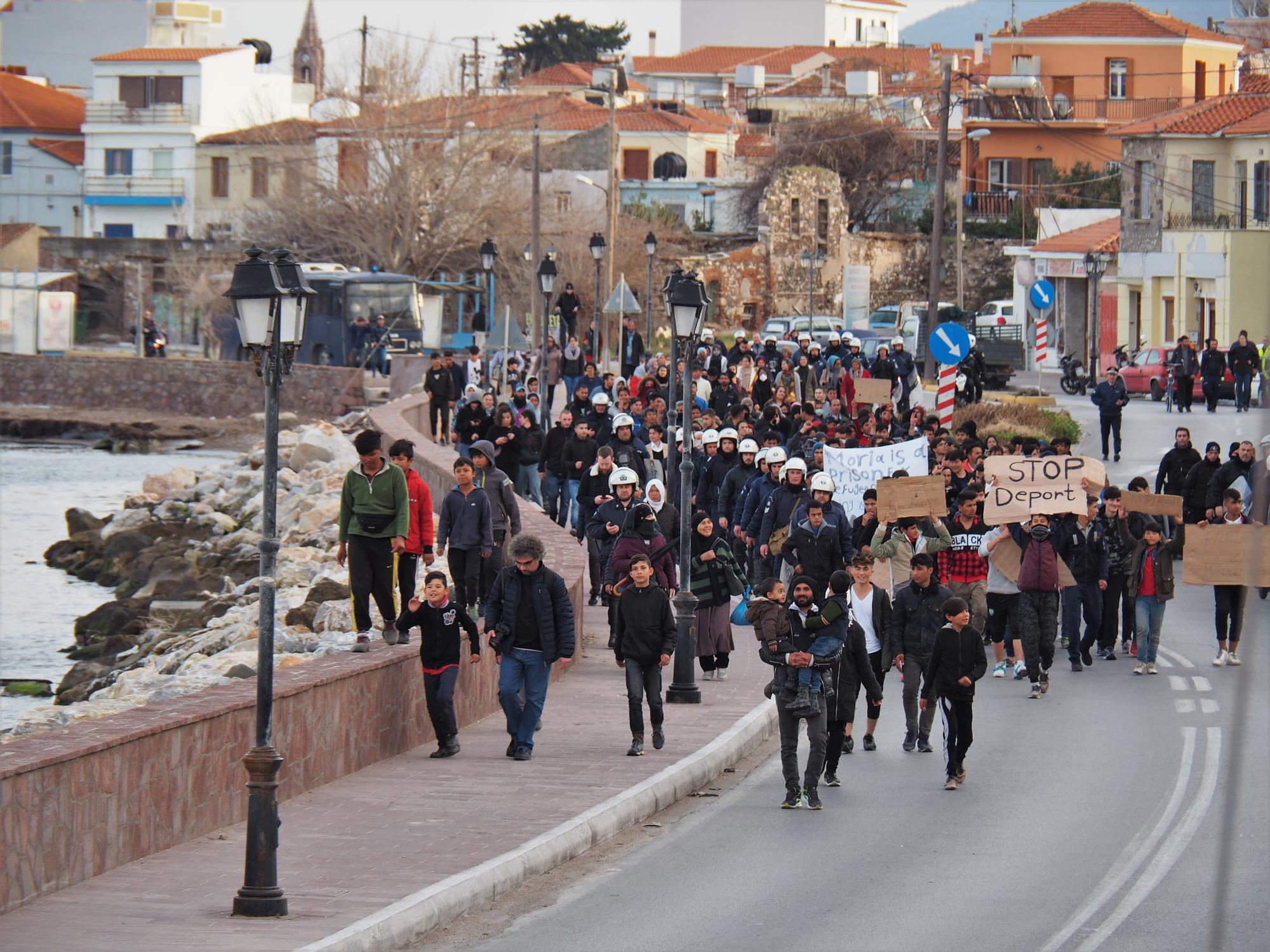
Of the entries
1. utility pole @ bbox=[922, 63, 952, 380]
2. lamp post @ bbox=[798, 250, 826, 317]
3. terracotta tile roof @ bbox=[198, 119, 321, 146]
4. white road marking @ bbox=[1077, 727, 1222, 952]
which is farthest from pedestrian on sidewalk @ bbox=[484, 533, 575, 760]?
terracotta tile roof @ bbox=[198, 119, 321, 146]

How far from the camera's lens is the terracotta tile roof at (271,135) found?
7819cm

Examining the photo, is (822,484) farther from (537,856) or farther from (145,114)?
(145,114)

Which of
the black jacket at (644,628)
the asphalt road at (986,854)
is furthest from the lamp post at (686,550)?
the black jacket at (644,628)

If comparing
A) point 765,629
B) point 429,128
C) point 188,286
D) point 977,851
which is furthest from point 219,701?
point 188,286

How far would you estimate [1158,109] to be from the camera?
7931 cm

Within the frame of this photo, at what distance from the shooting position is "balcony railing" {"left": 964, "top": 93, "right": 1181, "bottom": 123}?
77.4 metres

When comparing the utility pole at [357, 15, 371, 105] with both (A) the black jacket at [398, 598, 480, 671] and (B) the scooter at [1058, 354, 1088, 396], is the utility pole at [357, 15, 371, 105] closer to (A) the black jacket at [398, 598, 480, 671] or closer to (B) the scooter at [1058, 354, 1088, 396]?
(B) the scooter at [1058, 354, 1088, 396]

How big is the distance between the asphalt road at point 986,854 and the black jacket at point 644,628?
121 centimetres

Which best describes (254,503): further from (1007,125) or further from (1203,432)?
(1007,125)

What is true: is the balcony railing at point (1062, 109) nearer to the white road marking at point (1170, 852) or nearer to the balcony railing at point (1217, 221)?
the balcony railing at point (1217, 221)

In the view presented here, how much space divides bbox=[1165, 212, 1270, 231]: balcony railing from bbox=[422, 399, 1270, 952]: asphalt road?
38.6 metres

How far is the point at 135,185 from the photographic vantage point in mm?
91125

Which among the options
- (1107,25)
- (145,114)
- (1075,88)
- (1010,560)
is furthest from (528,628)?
(145,114)

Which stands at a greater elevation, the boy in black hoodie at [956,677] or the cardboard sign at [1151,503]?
the cardboard sign at [1151,503]
